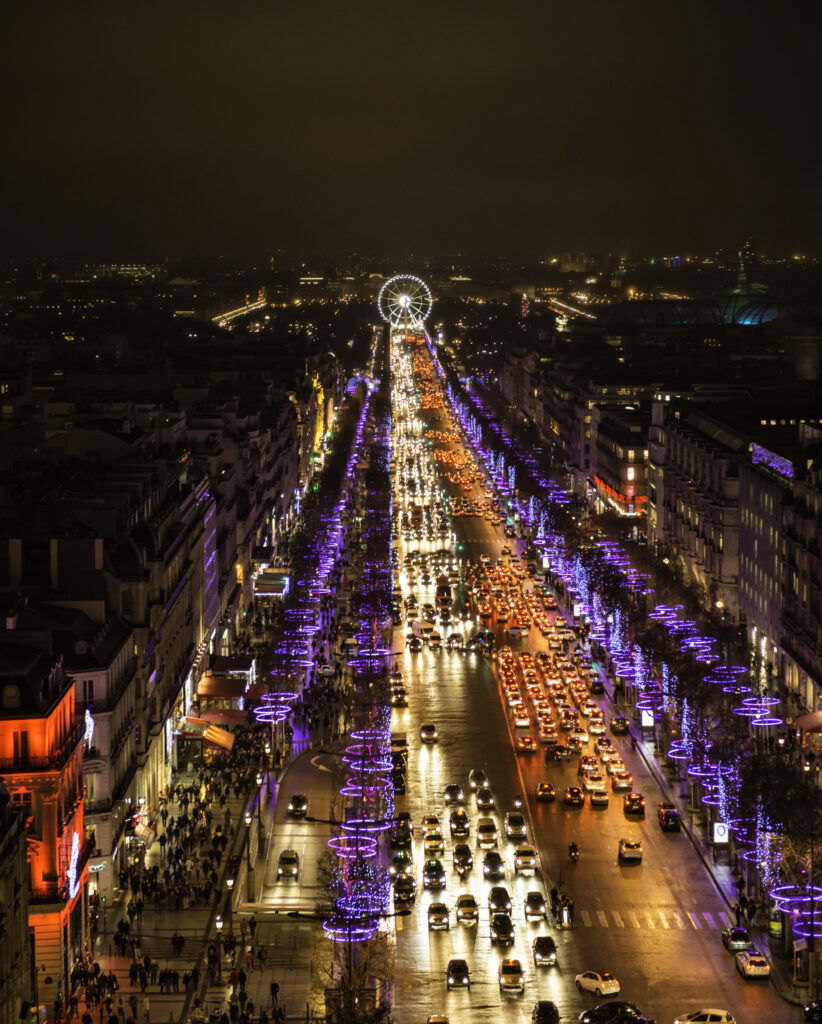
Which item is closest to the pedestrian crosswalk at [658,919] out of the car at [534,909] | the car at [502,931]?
the car at [534,909]

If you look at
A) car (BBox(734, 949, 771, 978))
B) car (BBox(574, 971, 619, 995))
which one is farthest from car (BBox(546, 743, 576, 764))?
car (BBox(574, 971, 619, 995))

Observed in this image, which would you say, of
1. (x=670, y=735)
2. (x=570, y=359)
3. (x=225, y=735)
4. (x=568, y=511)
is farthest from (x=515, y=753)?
(x=570, y=359)

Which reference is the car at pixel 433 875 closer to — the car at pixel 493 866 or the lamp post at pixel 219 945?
the car at pixel 493 866

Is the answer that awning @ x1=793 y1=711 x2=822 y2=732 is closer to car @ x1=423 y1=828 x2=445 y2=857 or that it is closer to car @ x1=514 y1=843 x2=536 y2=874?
car @ x1=514 y1=843 x2=536 y2=874

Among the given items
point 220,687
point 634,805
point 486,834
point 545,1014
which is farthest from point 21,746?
point 220,687

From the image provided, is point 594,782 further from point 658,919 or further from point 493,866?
point 658,919
